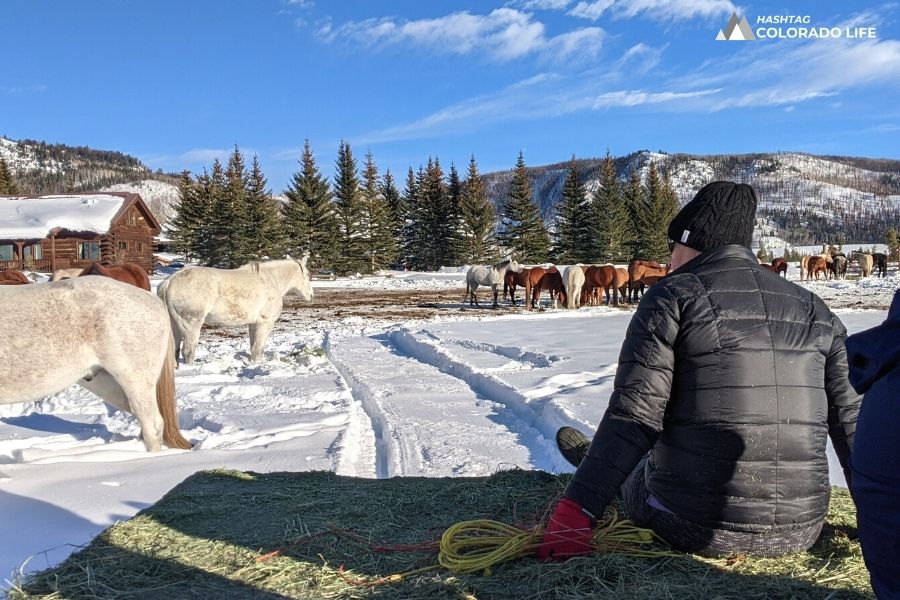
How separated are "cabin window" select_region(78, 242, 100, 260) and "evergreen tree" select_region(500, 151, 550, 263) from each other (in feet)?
95.9

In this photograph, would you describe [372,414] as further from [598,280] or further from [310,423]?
[598,280]

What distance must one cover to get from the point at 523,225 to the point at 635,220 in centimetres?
1030

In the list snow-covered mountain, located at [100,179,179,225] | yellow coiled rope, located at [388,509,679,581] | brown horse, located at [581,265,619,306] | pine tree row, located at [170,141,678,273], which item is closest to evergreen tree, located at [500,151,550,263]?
pine tree row, located at [170,141,678,273]

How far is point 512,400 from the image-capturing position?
A: 6.99 m

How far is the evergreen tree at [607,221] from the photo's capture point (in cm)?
4559

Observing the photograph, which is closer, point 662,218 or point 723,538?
point 723,538

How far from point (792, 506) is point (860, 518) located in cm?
108

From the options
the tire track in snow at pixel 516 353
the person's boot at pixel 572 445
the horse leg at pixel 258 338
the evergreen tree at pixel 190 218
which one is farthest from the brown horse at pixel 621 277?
the evergreen tree at pixel 190 218

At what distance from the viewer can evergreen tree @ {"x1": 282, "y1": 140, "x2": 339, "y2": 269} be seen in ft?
141

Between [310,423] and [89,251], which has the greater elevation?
[89,251]

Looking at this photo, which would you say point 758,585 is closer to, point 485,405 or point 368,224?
point 485,405

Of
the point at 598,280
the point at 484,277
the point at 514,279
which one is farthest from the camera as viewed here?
the point at 484,277

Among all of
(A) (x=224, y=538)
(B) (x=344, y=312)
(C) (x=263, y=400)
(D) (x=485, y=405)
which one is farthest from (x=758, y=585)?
(B) (x=344, y=312)

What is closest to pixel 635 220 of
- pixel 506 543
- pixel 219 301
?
pixel 219 301
